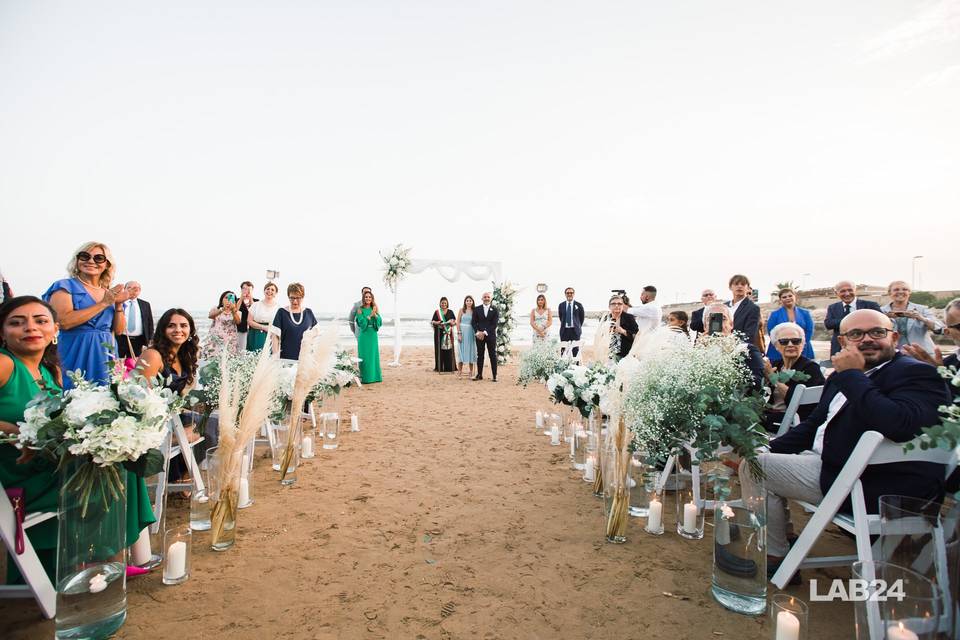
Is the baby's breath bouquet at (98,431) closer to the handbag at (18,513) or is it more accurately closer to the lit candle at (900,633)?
the handbag at (18,513)

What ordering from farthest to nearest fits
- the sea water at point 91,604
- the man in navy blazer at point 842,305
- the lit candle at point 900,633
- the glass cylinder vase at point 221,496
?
the man in navy blazer at point 842,305 < the glass cylinder vase at point 221,496 < the sea water at point 91,604 < the lit candle at point 900,633

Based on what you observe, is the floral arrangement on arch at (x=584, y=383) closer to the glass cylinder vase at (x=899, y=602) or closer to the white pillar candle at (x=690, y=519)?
the white pillar candle at (x=690, y=519)

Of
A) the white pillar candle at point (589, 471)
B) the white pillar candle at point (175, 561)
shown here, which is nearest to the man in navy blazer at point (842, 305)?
the white pillar candle at point (589, 471)

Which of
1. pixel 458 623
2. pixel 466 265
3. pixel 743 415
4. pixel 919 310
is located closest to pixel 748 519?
pixel 743 415

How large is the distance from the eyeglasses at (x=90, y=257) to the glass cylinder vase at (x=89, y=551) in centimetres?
243

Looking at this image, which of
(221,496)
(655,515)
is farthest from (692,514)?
(221,496)

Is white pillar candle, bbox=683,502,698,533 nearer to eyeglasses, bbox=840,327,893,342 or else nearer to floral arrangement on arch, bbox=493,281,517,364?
eyeglasses, bbox=840,327,893,342

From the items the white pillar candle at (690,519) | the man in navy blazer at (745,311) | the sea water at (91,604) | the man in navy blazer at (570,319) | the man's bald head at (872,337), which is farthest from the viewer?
the man in navy blazer at (570,319)

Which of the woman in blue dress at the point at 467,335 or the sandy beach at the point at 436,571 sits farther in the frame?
the woman in blue dress at the point at 467,335

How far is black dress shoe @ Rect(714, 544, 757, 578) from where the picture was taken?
253 centimetres

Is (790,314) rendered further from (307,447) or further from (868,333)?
(307,447)

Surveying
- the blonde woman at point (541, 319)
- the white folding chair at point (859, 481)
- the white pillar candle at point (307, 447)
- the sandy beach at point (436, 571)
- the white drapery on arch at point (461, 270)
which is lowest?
the sandy beach at point (436, 571)

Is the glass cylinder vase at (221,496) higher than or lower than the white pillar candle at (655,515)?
higher

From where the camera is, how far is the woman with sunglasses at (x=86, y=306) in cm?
374
